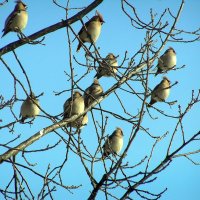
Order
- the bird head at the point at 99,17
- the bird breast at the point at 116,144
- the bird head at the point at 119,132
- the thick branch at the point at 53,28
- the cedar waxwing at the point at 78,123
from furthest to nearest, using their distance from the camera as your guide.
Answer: the bird head at the point at 119,132 < the bird breast at the point at 116,144 < the bird head at the point at 99,17 < the cedar waxwing at the point at 78,123 < the thick branch at the point at 53,28

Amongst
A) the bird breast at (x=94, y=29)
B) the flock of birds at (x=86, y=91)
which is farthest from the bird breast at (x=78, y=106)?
the bird breast at (x=94, y=29)

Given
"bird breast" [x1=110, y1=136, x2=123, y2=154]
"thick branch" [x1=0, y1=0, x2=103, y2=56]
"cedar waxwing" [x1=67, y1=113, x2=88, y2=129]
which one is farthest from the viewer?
"bird breast" [x1=110, y1=136, x2=123, y2=154]

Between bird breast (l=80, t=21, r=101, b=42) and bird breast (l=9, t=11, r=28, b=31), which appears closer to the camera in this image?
bird breast (l=9, t=11, r=28, b=31)

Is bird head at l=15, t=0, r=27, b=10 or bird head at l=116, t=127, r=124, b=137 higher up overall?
bird head at l=15, t=0, r=27, b=10

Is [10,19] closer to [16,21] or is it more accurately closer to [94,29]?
[16,21]

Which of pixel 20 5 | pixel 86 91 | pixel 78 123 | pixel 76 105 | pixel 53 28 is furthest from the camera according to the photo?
pixel 20 5

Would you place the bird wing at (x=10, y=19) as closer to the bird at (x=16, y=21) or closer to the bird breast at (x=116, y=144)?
the bird at (x=16, y=21)

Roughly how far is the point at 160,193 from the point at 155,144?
440 millimetres

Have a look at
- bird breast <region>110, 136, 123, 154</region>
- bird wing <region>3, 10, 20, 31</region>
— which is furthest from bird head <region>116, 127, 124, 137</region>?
bird wing <region>3, 10, 20, 31</region>

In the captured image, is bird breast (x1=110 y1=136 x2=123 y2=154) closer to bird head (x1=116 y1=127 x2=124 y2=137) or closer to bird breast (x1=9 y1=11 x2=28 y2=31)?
bird head (x1=116 y1=127 x2=124 y2=137)

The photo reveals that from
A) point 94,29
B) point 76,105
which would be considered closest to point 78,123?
point 76,105

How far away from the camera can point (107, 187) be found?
4.99 metres

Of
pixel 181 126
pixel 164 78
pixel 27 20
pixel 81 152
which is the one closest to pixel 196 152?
pixel 181 126

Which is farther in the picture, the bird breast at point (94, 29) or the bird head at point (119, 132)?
the bird head at point (119, 132)
